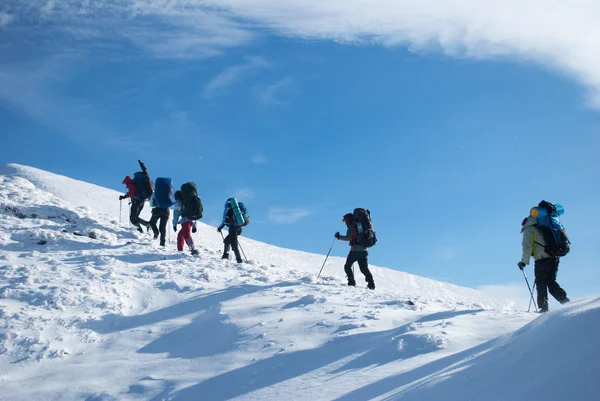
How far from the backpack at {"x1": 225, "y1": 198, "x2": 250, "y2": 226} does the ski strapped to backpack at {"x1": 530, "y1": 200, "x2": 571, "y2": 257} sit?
7.32 meters

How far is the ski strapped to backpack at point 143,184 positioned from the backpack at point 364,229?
714cm

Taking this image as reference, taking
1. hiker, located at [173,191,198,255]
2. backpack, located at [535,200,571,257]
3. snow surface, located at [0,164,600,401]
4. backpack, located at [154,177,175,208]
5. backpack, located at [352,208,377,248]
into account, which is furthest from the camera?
backpack, located at [154,177,175,208]

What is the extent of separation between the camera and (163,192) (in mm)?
15188

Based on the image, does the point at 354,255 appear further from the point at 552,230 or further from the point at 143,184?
the point at 143,184

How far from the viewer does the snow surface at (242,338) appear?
5.64 meters

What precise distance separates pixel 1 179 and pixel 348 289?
14.0 meters

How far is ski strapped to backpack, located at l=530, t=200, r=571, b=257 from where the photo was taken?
9625 mm

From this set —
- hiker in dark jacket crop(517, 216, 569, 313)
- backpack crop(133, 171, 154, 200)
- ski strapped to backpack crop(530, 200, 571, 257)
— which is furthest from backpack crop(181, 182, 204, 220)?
ski strapped to backpack crop(530, 200, 571, 257)

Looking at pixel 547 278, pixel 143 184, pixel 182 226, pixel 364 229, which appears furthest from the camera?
pixel 143 184

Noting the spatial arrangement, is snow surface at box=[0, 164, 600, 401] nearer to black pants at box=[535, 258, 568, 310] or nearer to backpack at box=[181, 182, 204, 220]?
black pants at box=[535, 258, 568, 310]

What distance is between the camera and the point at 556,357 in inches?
206

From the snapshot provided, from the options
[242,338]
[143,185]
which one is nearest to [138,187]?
[143,185]

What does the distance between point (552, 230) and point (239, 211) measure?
776 cm

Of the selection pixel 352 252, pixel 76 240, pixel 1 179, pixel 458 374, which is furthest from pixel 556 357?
pixel 1 179
